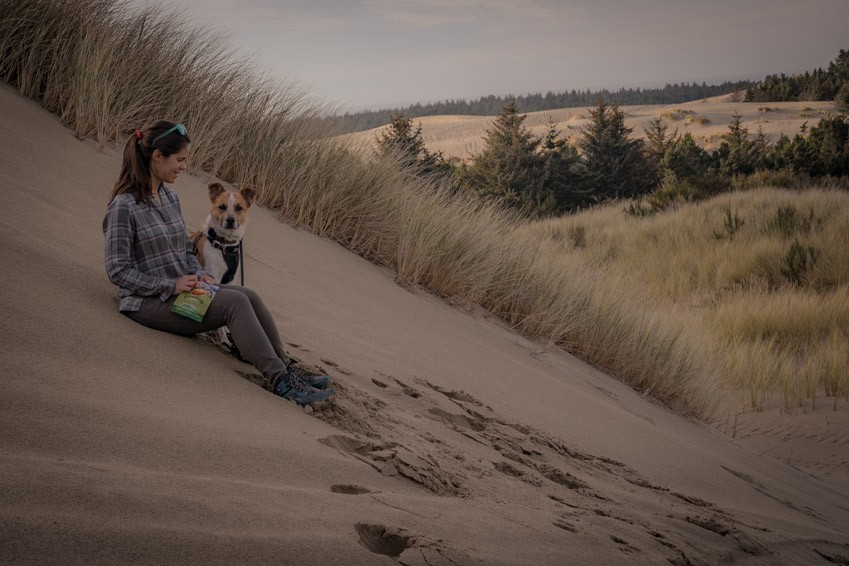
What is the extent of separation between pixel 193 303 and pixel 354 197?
15.2ft

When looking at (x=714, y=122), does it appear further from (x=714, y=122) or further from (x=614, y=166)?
(x=614, y=166)

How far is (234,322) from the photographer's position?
356 centimetres

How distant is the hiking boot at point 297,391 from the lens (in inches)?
136

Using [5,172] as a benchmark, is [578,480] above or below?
below

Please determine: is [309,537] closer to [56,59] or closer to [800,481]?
[800,481]

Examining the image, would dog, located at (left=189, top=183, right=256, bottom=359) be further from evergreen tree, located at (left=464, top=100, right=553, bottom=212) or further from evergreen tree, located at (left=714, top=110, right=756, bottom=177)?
evergreen tree, located at (left=714, top=110, right=756, bottom=177)

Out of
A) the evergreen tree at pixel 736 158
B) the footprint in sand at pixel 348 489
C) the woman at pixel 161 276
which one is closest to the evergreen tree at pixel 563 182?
the evergreen tree at pixel 736 158

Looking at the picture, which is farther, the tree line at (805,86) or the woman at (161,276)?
the tree line at (805,86)

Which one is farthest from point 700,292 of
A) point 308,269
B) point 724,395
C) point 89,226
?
point 89,226

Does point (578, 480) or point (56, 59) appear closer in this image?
point (578, 480)

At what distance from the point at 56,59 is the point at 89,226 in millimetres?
3046

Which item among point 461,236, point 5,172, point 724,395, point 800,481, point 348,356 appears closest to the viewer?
point 348,356

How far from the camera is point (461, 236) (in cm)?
789

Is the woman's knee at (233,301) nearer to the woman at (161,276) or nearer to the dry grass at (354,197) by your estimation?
the woman at (161,276)
